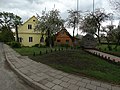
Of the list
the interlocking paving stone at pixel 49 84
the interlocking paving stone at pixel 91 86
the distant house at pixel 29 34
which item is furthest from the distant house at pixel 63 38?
the interlocking paving stone at pixel 91 86

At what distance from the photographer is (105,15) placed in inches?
1384

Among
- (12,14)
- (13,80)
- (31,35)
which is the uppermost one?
(12,14)

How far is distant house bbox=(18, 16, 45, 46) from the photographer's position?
41.7 metres

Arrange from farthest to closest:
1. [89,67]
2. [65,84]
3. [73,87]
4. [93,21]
Answer: 1. [93,21]
2. [89,67]
3. [65,84]
4. [73,87]

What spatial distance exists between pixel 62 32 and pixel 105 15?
12395 mm

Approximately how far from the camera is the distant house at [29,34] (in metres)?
41.7

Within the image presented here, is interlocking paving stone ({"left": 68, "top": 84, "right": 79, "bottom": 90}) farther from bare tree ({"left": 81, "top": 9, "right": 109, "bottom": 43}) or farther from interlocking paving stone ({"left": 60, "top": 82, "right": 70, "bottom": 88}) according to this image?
bare tree ({"left": 81, "top": 9, "right": 109, "bottom": 43})

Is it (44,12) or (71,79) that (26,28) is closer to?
(44,12)

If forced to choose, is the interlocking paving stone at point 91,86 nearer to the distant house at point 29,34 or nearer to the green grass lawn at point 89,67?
the green grass lawn at point 89,67

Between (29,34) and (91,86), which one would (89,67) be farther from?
(29,34)

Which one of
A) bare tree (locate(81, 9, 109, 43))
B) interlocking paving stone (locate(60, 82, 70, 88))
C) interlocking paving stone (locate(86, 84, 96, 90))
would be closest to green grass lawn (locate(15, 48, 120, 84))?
interlocking paving stone (locate(86, 84, 96, 90))

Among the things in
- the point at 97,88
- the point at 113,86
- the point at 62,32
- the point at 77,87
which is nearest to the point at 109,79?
the point at 113,86

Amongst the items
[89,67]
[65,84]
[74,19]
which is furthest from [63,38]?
[65,84]

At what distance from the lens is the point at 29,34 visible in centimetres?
4191
